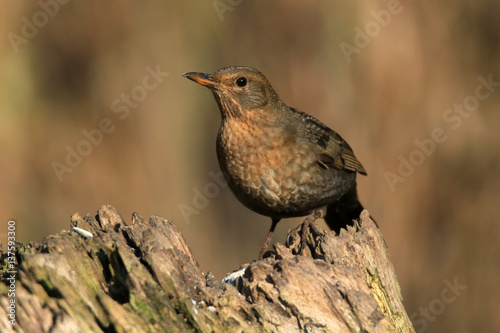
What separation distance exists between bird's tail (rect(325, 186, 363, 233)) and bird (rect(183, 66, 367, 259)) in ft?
1.38

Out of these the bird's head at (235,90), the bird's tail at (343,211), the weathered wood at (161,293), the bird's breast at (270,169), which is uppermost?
the bird's head at (235,90)

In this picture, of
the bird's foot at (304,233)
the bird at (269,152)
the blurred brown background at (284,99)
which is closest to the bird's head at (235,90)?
the bird at (269,152)

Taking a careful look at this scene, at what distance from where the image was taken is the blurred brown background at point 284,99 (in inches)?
297

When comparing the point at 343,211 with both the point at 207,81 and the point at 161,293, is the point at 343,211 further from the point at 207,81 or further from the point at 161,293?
the point at 161,293

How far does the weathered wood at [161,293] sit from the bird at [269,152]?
1306mm

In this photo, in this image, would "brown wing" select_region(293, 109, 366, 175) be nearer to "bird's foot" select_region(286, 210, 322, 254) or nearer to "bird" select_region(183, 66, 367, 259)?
"bird" select_region(183, 66, 367, 259)

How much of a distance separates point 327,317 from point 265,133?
210 centimetres

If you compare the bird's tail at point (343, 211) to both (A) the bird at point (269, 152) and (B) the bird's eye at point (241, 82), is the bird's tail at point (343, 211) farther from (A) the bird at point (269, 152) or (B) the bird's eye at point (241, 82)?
(B) the bird's eye at point (241, 82)

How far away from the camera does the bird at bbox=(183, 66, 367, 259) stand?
204 inches

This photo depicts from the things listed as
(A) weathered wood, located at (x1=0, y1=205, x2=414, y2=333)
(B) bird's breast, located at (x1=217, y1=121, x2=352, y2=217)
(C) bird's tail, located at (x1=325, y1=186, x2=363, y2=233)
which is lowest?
(A) weathered wood, located at (x1=0, y1=205, x2=414, y2=333)

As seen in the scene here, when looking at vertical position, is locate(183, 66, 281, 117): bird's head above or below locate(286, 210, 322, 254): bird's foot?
above

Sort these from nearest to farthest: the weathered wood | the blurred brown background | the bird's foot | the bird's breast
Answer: the weathered wood, the bird's foot, the bird's breast, the blurred brown background

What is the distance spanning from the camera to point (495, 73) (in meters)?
7.75

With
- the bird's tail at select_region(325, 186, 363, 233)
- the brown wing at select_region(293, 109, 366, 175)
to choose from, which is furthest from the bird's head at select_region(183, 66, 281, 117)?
the bird's tail at select_region(325, 186, 363, 233)
